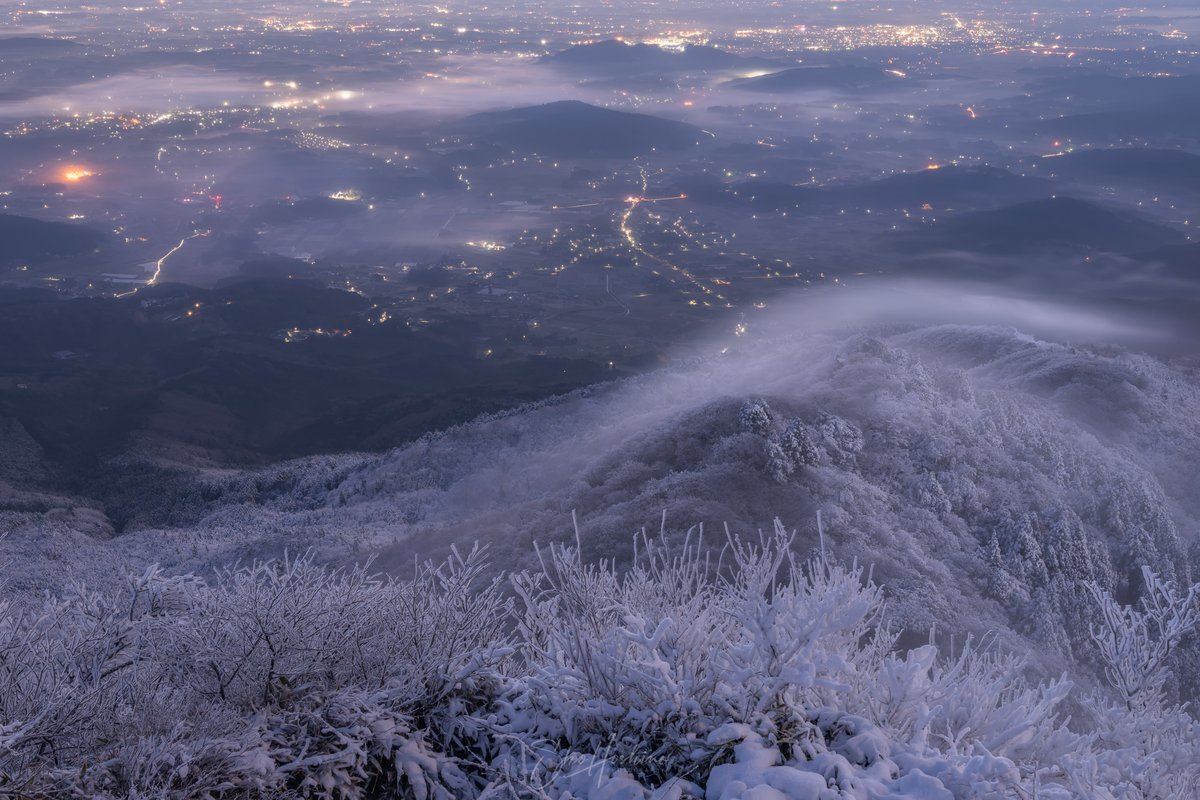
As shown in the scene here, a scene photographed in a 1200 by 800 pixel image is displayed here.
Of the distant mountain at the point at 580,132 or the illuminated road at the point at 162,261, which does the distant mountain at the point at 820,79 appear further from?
the illuminated road at the point at 162,261

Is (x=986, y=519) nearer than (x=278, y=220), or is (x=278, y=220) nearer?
(x=986, y=519)

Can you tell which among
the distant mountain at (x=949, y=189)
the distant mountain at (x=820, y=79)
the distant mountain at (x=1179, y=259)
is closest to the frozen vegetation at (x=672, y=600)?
the distant mountain at (x=1179, y=259)

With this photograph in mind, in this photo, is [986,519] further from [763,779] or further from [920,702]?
[763,779]

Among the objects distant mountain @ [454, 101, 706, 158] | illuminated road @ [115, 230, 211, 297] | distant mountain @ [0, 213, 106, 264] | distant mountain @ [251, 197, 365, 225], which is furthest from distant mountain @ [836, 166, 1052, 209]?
distant mountain @ [0, 213, 106, 264]

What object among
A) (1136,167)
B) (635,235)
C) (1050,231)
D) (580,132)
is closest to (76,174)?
(580,132)

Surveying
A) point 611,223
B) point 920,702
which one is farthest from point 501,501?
point 611,223

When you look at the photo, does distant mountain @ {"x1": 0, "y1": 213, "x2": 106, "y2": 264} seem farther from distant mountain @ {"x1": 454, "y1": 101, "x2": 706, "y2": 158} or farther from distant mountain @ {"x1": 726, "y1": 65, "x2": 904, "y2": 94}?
distant mountain @ {"x1": 726, "y1": 65, "x2": 904, "y2": 94}
